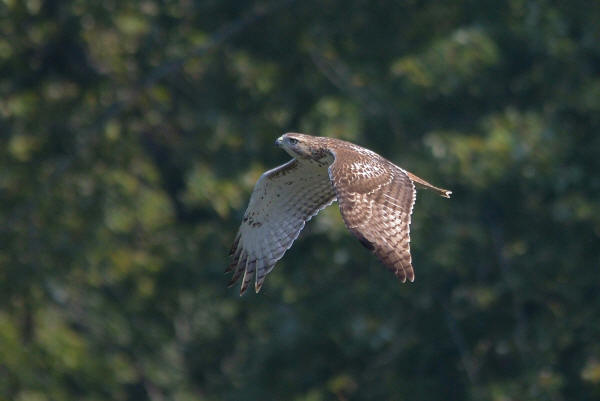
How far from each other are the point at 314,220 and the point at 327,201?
222cm

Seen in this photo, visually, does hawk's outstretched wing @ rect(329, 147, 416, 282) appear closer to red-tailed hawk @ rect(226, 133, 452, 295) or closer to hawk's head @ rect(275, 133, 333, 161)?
red-tailed hawk @ rect(226, 133, 452, 295)

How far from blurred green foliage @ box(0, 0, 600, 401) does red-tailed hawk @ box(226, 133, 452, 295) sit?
6.89 feet

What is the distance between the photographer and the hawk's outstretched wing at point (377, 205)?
5.88 metres

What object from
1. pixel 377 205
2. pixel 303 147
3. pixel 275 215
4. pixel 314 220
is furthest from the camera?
pixel 314 220

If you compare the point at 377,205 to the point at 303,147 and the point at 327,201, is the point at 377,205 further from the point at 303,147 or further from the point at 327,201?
the point at 327,201

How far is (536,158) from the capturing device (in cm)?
951

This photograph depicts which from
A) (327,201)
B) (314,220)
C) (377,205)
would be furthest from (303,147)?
(314,220)

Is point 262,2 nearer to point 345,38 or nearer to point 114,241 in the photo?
point 345,38

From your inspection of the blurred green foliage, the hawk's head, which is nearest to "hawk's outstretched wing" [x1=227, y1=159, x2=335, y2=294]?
the hawk's head

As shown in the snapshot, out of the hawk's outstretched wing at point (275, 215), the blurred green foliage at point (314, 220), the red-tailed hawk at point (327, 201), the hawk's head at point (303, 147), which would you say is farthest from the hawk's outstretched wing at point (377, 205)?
the blurred green foliage at point (314, 220)

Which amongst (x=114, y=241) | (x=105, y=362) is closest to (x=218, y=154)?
(x=114, y=241)

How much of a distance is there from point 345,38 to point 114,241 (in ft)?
8.25

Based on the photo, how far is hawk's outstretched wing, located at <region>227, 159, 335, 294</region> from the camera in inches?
285

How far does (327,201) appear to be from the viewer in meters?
7.41
